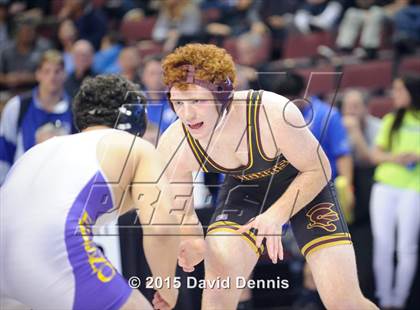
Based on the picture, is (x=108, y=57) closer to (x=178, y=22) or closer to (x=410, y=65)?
(x=178, y=22)

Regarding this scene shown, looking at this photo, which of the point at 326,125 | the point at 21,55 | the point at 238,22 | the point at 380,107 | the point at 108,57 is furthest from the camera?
the point at 238,22

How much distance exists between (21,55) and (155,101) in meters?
4.14

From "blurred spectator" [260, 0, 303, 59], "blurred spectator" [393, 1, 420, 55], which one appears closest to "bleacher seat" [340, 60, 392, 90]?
"blurred spectator" [393, 1, 420, 55]

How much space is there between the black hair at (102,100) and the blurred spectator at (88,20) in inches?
235

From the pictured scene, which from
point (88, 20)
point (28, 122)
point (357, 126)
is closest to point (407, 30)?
point (357, 126)

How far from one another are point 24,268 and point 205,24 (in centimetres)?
718

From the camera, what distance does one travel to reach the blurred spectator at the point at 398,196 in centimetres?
668

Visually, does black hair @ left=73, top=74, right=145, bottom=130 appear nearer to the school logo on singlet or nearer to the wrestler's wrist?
the wrestler's wrist

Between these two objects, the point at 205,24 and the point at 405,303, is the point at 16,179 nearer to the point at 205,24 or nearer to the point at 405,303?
the point at 405,303

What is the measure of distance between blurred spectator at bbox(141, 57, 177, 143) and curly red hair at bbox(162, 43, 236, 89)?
0.93 meters

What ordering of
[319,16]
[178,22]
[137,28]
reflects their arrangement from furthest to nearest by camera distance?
1. [137,28]
2. [319,16]
3. [178,22]

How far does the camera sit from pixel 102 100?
4066 mm

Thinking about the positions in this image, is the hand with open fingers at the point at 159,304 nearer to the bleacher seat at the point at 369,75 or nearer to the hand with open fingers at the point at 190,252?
the hand with open fingers at the point at 190,252

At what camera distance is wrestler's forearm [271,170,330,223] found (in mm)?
4145
